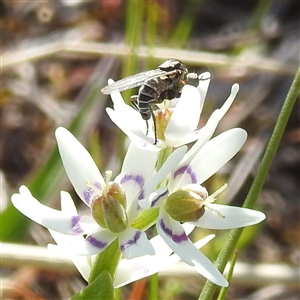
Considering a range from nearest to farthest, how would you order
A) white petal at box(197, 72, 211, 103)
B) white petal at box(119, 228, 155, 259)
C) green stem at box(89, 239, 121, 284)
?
white petal at box(119, 228, 155, 259)
green stem at box(89, 239, 121, 284)
white petal at box(197, 72, 211, 103)

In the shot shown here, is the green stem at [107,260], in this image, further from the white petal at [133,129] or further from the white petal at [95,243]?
the white petal at [133,129]

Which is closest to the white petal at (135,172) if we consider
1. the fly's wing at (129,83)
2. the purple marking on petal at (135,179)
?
the purple marking on petal at (135,179)

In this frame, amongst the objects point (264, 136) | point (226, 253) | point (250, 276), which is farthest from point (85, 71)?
point (226, 253)

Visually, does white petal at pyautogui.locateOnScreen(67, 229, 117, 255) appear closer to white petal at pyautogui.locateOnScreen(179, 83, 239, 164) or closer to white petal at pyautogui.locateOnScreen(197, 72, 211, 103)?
white petal at pyautogui.locateOnScreen(179, 83, 239, 164)

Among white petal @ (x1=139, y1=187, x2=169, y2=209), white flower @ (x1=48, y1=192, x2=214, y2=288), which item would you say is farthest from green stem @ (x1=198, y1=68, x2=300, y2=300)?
white petal @ (x1=139, y1=187, x2=169, y2=209)

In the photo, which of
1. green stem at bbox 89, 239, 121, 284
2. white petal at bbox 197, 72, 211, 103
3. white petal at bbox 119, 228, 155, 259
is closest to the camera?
white petal at bbox 119, 228, 155, 259

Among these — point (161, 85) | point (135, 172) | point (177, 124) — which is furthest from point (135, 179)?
point (161, 85)
